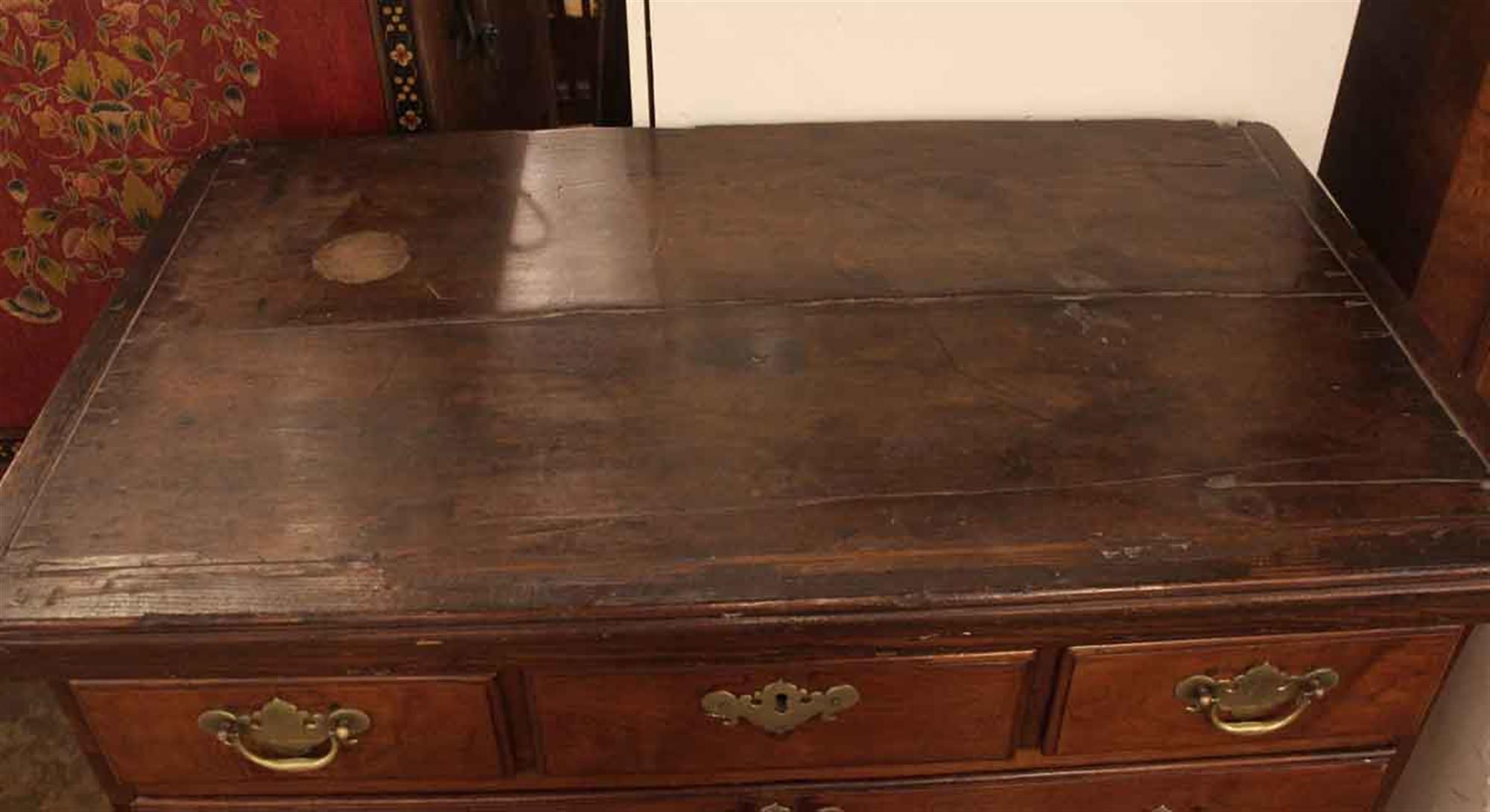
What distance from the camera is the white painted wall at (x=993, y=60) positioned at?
134cm

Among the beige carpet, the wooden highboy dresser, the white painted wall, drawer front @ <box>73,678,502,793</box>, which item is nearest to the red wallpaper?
the wooden highboy dresser

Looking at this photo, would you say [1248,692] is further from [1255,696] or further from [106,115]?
[106,115]

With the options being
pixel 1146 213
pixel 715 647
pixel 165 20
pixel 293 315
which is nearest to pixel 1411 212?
pixel 1146 213

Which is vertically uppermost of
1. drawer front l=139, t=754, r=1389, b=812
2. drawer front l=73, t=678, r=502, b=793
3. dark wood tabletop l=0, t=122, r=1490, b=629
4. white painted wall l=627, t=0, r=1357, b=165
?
white painted wall l=627, t=0, r=1357, b=165

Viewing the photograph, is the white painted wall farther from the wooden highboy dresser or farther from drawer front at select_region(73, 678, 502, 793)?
drawer front at select_region(73, 678, 502, 793)

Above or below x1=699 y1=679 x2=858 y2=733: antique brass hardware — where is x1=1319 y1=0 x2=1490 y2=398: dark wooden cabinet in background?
above

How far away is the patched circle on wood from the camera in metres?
1.15

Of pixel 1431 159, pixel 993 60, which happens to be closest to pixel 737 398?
pixel 993 60

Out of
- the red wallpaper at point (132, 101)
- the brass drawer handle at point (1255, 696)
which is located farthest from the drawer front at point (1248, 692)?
the red wallpaper at point (132, 101)

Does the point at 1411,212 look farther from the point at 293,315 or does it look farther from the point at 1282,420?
the point at 293,315

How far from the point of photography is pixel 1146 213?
124cm

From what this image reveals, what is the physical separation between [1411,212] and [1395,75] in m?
0.16

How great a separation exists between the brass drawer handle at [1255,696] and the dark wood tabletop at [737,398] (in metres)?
0.12

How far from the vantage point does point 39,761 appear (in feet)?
5.59
